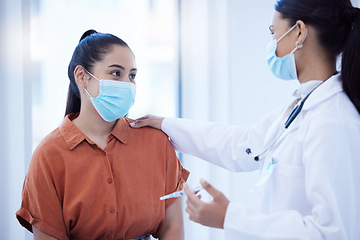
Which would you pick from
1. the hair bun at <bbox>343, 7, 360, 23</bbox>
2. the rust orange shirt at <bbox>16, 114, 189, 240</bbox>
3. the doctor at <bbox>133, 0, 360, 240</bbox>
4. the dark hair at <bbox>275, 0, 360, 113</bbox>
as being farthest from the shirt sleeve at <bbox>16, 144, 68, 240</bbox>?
the hair bun at <bbox>343, 7, 360, 23</bbox>

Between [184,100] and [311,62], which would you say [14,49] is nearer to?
[184,100]

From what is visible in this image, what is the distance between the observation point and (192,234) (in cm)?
232

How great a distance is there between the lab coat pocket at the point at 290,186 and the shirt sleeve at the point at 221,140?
1.15ft

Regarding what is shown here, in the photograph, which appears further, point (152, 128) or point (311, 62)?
point (152, 128)

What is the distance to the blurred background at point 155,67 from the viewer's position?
6.14 ft

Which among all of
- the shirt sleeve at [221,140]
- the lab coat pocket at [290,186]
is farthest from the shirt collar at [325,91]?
the shirt sleeve at [221,140]

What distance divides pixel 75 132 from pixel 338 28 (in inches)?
41.5

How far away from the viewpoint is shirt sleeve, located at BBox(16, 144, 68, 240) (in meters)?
1.24

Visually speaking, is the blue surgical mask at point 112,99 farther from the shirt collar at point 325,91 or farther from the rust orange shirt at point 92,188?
the shirt collar at point 325,91

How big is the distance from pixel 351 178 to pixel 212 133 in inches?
28.6

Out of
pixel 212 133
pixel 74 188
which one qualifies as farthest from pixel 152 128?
pixel 74 188

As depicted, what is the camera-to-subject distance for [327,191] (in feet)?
3.06

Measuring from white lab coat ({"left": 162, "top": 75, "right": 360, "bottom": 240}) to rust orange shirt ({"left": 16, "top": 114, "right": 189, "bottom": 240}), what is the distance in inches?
17.4

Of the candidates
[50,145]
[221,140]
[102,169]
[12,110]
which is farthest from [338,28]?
[12,110]
